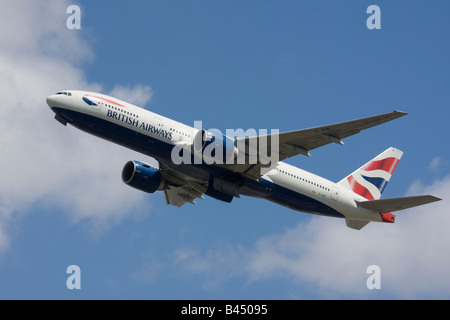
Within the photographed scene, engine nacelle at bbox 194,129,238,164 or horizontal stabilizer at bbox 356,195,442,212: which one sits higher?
engine nacelle at bbox 194,129,238,164

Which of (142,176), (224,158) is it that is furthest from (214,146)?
Answer: (142,176)

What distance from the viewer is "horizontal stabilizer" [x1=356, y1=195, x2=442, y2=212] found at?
43531 mm

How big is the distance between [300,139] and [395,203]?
30.6 feet

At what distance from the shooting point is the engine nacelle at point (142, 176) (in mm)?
48606

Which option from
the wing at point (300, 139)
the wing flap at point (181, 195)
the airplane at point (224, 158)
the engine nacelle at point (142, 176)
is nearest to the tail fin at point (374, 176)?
the airplane at point (224, 158)

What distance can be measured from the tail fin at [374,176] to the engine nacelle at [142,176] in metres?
13.4

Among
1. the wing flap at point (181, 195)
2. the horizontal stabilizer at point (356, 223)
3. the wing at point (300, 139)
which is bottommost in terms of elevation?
the horizontal stabilizer at point (356, 223)

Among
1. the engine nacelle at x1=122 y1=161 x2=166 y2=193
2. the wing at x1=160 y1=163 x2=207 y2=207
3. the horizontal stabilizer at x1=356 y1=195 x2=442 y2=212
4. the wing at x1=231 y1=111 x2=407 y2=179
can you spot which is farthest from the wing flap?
the horizontal stabilizer at x1=356 y1=195 x2=442 y2=212

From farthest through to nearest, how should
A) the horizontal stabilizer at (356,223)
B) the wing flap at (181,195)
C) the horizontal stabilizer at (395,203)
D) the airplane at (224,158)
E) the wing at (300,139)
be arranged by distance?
1. the wing flap at (181,195)
2. the horizontal stabilizer at (356,223)
3. the horizontal stabilizer at (395,203)
4. the airplane at (224,158)
5. the wing at (300,139)

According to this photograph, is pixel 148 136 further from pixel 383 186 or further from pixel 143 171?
pixel 383 186

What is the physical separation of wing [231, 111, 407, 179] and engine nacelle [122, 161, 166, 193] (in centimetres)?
728

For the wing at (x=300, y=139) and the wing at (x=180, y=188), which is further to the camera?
the wing at (x=180, y=188)

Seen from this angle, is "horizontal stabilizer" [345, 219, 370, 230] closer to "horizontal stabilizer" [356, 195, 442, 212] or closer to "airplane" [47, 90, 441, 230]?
"airplane" [47, 90, 441, 230]

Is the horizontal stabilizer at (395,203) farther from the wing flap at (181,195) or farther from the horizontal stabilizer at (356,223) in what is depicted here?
the wing flap at (181,195)
